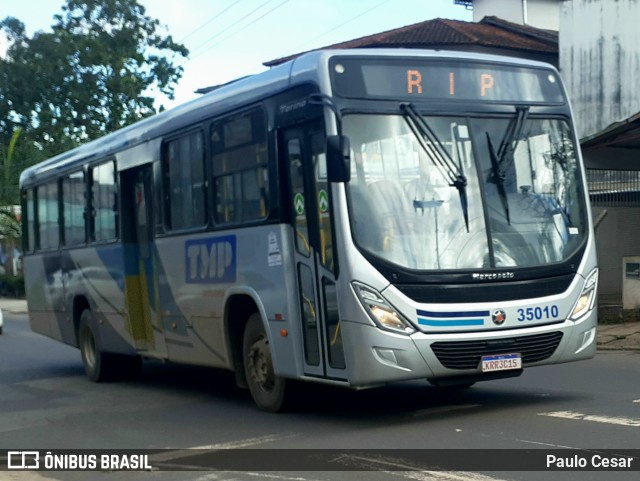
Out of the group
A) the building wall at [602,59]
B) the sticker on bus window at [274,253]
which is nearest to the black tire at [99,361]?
the sticker on bus window at [274,253]

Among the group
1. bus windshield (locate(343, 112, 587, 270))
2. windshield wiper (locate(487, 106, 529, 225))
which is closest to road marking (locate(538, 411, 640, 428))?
bus windshield (locate(343, 112, 587, 270))

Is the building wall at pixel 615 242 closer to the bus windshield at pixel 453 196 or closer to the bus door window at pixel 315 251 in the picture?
the bus windshield at pixel 453 196

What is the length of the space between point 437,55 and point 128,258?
5583 millimetres

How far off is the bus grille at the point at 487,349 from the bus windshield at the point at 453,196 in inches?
25.3

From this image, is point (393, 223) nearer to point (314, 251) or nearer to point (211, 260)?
point (314, 251)

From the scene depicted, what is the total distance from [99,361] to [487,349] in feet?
24.6

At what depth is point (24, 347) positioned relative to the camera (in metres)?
23.7

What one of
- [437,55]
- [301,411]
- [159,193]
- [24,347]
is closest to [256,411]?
[301,411]

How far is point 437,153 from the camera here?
9859 mm

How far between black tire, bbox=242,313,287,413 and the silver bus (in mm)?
20

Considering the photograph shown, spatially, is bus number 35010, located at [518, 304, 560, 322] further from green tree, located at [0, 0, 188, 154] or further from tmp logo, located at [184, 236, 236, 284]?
green tree, located at [0, 0, 188, 154]

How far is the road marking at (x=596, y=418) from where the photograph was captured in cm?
925

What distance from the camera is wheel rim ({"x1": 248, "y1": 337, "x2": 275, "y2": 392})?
36.0 feet

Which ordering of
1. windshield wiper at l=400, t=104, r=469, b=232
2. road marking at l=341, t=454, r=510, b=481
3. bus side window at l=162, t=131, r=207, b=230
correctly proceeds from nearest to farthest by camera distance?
road marking at l=341, t=454, r=510, b=481 → windshield wiper at l=400, t=104, r=469, b=232 → bus side window at l=162, t=131, r=207, b=230
